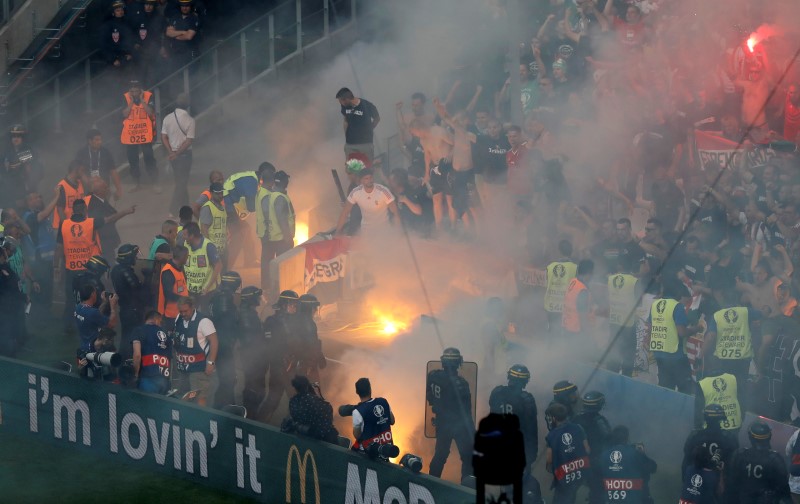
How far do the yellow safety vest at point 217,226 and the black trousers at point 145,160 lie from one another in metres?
2.88

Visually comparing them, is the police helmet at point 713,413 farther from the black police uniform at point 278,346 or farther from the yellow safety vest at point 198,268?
the yellow safety vest at point 198,268

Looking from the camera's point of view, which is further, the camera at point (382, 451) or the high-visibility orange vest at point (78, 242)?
the high-visibility orange vest at point (78, 242)

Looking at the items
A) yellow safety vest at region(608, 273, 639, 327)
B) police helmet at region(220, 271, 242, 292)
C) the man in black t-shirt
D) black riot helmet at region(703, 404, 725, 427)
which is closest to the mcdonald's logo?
police helmet at region(220, 271, 242, 292)

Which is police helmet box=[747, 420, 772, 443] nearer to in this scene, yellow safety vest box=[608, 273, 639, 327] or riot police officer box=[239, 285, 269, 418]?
yellow safety vest box=[608, 273, 639, 327]

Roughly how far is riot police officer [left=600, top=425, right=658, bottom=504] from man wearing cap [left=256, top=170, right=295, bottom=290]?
223 inches

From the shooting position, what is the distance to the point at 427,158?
14680 mm

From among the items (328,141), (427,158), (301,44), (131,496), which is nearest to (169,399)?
(131,496)

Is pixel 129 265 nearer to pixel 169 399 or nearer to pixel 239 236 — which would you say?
pixel 169 399

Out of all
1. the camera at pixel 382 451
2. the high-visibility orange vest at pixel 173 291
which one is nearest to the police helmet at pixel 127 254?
the high-visibility orange vest at pixel 173 291

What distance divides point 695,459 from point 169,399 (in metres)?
3.94

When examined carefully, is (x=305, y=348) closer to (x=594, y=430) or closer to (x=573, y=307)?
(x=573, y=307)

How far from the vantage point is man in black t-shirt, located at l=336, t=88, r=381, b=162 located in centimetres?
1449

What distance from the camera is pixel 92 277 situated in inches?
458

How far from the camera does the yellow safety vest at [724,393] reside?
31.6 feet
